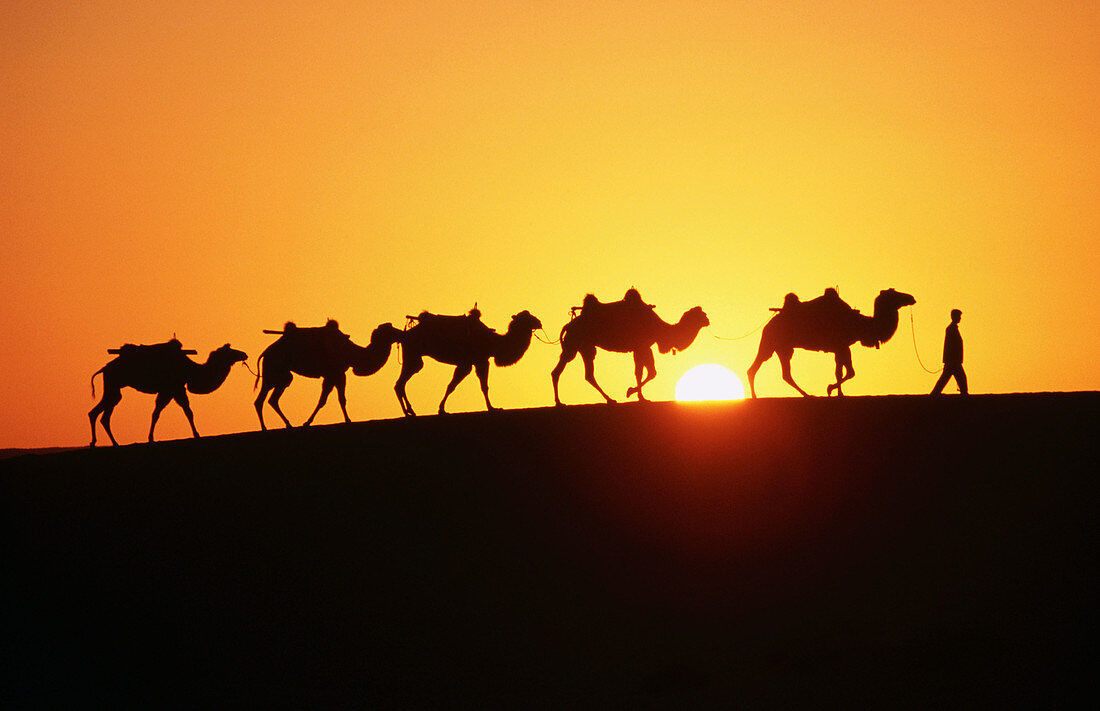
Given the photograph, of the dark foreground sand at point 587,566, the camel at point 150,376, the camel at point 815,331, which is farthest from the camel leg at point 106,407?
the camel at point 815,331

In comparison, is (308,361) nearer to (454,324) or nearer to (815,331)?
(454,324)

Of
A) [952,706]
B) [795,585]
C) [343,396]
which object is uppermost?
[343,396]

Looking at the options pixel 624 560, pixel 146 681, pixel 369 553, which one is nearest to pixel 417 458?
pixel 369 553

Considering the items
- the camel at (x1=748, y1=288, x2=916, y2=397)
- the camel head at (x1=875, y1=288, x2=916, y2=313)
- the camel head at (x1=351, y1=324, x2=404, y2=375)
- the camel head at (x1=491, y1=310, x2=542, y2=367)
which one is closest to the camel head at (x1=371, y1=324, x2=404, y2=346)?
the camel head at (x1=351, y1=324, x2=404, y2=375)

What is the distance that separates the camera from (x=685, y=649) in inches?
640

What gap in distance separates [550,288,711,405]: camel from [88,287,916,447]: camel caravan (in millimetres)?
17

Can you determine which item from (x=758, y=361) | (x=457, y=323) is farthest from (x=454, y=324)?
(x=758, y=361)

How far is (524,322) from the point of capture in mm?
27547

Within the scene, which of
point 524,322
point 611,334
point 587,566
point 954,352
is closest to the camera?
point 587,566

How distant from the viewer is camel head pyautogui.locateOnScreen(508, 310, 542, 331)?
27438mm

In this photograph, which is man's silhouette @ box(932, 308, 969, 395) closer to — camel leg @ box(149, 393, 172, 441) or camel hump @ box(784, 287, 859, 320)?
camel hump @ box(784, 287, 859, 320)

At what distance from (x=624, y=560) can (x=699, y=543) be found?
3.19ft

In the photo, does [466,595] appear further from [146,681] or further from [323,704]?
[146,681]

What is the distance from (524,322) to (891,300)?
6339mm
